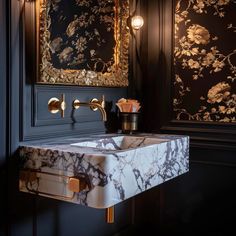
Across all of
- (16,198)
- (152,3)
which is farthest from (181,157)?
(152,3)

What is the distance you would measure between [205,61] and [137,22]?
466 mm

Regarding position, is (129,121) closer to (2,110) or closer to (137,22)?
(137,22)

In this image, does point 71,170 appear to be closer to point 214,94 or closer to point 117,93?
point 117,93

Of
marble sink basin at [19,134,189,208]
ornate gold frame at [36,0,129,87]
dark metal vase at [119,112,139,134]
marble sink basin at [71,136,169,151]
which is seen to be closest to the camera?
marble sink basin at [19,134,189,208]

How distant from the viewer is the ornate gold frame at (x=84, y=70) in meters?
1.61

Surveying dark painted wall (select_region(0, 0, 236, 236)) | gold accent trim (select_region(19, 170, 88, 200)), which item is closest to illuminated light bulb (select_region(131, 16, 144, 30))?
dark painted wall (select_region(0, 0, 236, 236))

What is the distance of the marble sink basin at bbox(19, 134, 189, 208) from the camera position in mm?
1334

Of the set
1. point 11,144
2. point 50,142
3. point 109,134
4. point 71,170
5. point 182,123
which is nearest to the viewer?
point 71,170

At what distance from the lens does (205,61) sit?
2.20 meters

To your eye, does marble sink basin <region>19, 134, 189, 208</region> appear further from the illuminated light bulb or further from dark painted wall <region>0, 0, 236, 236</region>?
the illuminated light bulb

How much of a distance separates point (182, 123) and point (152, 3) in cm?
79

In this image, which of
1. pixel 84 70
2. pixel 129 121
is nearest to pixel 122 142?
pixel 129 121

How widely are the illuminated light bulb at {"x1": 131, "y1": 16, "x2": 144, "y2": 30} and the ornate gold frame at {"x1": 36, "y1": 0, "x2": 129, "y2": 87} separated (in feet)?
0.16

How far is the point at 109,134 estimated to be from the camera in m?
2.08
